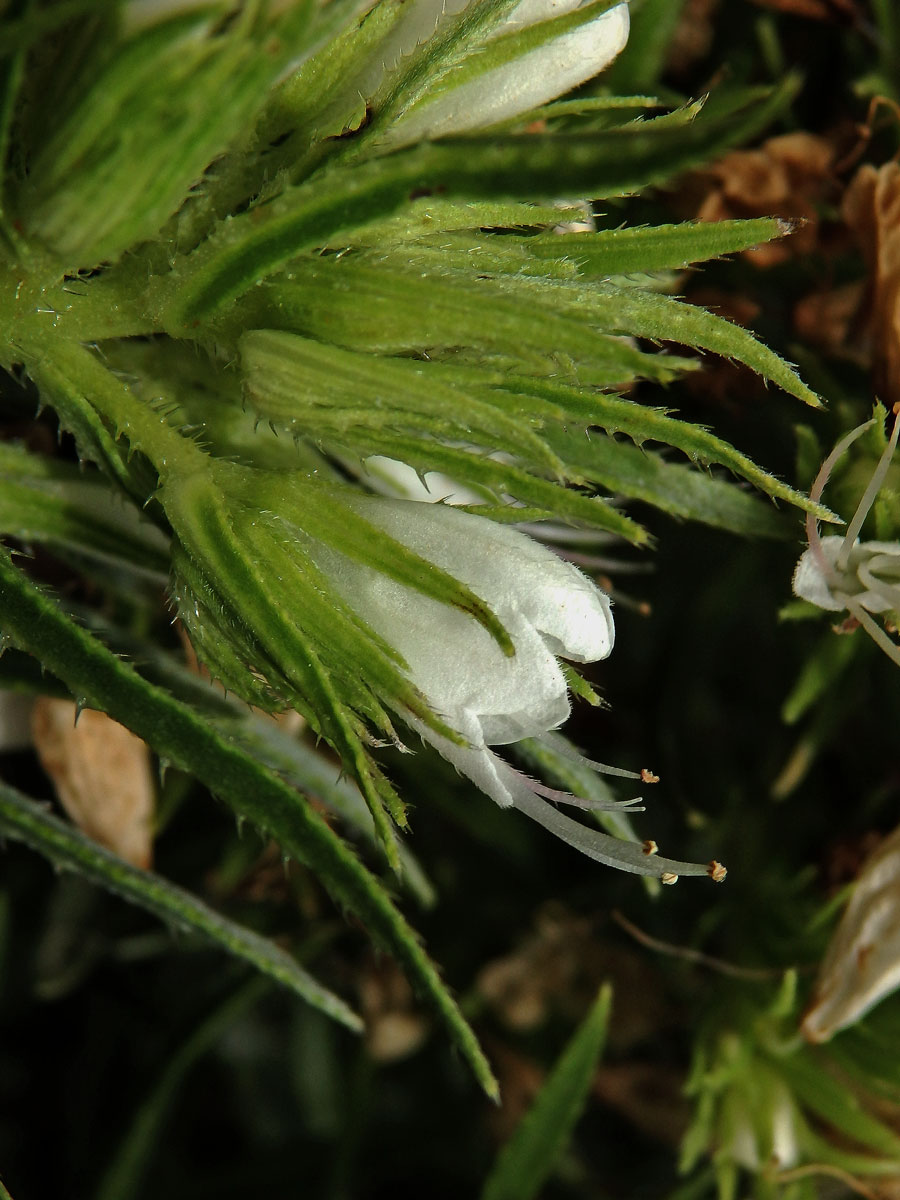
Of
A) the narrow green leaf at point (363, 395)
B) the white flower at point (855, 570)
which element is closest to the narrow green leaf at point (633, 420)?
the narrow green leaf at point (363, 395)

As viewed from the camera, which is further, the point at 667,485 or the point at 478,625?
the point at 667,485

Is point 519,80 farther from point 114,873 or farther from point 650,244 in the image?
point 114,873

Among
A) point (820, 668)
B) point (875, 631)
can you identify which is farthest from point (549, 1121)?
point (875, 631)

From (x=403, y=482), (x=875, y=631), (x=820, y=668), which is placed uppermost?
(x=403, y=482)

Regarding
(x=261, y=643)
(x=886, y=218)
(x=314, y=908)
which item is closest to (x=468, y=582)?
(x=261, y=643)

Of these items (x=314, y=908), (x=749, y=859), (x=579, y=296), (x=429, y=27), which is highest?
(x=429, y=27)

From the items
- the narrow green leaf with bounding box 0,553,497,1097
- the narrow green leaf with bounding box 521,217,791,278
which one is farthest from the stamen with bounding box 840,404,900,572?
the narrow green leaf with bounding box 0,553,497,1097

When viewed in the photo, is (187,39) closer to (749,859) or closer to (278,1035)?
(749,859)

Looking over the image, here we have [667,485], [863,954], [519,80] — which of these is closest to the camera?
[519,80]
